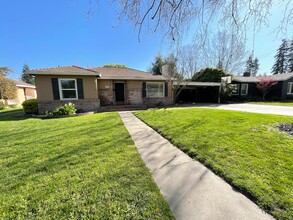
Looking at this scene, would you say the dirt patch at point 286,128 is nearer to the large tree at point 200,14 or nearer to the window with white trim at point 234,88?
the large tree at point 200,14

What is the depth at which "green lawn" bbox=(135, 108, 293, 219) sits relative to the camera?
1.97 meters

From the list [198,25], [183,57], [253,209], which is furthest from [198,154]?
[183,57]

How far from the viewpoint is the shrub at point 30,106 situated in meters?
10.3

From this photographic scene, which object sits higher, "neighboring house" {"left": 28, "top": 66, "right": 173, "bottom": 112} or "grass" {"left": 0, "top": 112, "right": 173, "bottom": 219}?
"neighboring house" {"left": 28, "top": 66, "right": 173, "bottom": 112}

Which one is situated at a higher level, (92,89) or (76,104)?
(92,89)

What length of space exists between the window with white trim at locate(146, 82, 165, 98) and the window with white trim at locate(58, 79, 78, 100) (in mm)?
6337

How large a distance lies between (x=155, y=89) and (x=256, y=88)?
54.8 ft

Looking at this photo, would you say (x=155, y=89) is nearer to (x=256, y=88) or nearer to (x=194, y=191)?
(x=194, y=191)

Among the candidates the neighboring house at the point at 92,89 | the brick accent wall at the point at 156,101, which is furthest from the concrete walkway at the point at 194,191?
the brick accent wall at the point at 156,101

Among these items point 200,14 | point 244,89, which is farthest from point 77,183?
point 244,89

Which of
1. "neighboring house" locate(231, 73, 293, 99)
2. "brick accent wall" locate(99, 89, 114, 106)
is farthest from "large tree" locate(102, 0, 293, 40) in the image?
"neighboring house" locate(231, 73, 293, 99)

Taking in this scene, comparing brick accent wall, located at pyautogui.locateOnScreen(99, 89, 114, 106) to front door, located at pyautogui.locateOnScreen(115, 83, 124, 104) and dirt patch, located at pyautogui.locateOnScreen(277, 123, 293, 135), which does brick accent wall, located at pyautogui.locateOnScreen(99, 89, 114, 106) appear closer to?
front door, located at pyautogui.locateOnScreen(115, 83, 124, 104)

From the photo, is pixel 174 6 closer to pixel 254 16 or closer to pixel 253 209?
pixel 254 16

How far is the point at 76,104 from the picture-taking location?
36.2 ft
